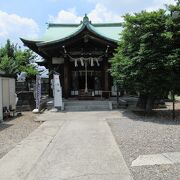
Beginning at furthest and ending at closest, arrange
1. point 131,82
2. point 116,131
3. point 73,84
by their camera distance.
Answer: point 73,84
point 131,82
point 116,131

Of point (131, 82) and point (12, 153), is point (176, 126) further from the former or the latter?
point (12, 153)

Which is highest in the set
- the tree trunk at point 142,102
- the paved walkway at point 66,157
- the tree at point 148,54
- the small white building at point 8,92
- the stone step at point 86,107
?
the tree at point 148,54

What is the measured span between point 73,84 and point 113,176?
20.3m

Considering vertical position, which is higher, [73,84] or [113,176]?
[73,84]

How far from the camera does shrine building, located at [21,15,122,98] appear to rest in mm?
23288

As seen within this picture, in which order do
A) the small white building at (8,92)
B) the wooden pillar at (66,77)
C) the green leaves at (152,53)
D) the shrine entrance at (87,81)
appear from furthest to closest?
the shrine entrance at (87,81)
the wooden pillar at (66,77)
the small white building at (8,92)
the green leaves at (152,53)

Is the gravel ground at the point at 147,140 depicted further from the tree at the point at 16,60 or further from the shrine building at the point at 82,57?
the tree at the point at 16,60

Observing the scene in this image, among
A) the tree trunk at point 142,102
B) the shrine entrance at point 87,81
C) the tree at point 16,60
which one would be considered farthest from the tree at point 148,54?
the tree at point 16,60

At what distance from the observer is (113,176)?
6754 mm

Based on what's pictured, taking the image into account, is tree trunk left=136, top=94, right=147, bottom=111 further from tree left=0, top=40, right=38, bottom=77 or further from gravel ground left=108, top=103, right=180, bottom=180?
tree left=0, top=40, right=38, bottom=77

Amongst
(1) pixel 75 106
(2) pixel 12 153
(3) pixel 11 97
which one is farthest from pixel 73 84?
(2) pixel 12 153

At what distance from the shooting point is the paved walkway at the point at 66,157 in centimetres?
699

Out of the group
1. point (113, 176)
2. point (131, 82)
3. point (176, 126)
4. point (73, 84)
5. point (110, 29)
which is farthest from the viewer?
point (110, 29)

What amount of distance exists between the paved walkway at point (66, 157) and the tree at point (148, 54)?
4314 millimetres
